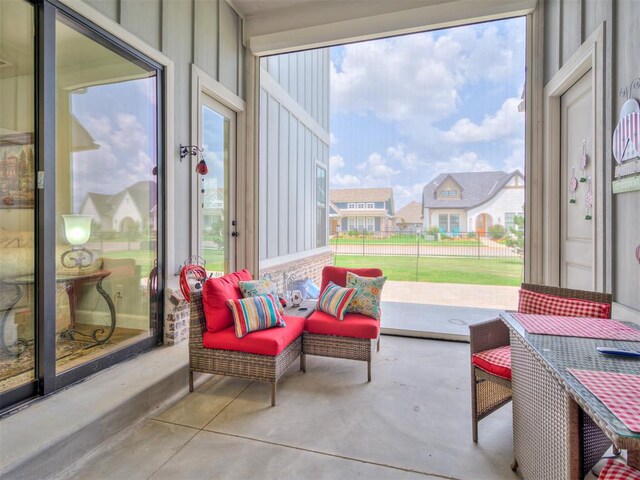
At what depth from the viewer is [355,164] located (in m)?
4.24

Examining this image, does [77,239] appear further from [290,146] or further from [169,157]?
[290,146]

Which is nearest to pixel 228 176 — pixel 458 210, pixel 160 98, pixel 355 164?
pixel 160 98

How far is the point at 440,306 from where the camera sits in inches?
161

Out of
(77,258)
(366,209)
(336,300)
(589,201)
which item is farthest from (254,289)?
(589,201)

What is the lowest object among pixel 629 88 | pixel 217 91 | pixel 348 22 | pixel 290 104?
pixel 629 88

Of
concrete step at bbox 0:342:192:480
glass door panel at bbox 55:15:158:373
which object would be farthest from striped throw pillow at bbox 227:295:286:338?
glass door panel at bbox 55:15:158:373

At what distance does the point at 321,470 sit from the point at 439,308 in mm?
2854

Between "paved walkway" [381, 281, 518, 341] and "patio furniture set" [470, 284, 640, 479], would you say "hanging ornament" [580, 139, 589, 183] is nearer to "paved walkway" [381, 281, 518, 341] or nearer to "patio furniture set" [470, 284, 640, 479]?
"patio furniture set" [470, 284, 640, 479]

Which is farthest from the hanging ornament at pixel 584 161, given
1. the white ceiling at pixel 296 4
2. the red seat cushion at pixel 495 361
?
the white ceiling at pixel 296 4

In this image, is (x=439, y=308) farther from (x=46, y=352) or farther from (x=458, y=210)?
(x=46, y=352)

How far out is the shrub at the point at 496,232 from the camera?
3.59 metres

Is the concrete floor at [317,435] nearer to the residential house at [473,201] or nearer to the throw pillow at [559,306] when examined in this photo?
the throw pillow at [559,306]

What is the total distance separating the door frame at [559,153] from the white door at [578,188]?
39 millimetres

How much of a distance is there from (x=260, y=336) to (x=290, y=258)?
2793 millimetres
